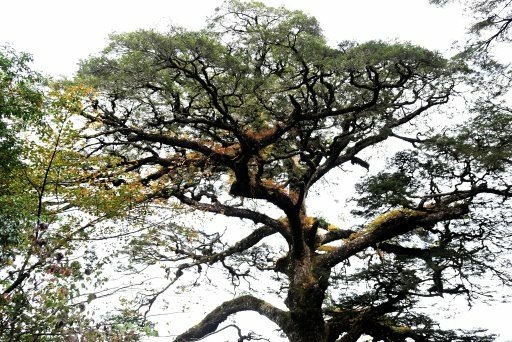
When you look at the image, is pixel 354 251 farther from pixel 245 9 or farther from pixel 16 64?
pixel 16 64

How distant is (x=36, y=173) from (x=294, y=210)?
438cm

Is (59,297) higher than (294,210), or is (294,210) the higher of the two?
(294,210)

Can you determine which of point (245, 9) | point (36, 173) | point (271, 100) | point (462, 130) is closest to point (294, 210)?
point (271, 100)

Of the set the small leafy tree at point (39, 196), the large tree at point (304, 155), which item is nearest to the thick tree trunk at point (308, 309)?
the large tree at point (304, 155)

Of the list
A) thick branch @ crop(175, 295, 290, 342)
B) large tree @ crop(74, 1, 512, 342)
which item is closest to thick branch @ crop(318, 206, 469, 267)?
large tree @ crop(74, 1, 512, 342)

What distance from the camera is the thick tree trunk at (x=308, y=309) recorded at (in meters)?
7.19

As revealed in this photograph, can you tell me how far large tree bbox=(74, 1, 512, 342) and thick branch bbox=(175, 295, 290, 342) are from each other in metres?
0.42

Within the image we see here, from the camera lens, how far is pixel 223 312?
9281 mm

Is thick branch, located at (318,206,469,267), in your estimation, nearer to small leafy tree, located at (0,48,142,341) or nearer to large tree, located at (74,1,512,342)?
large tree, located at (74,1,512,342)

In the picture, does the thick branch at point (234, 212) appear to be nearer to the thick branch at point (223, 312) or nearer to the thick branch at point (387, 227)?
the thick branch at point (387, 227)

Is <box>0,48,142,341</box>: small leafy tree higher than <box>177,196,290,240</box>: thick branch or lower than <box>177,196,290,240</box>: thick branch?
lower

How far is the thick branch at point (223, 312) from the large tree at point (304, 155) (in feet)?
1.38

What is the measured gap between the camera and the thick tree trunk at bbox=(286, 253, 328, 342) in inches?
283

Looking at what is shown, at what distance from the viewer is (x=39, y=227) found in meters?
3.72
